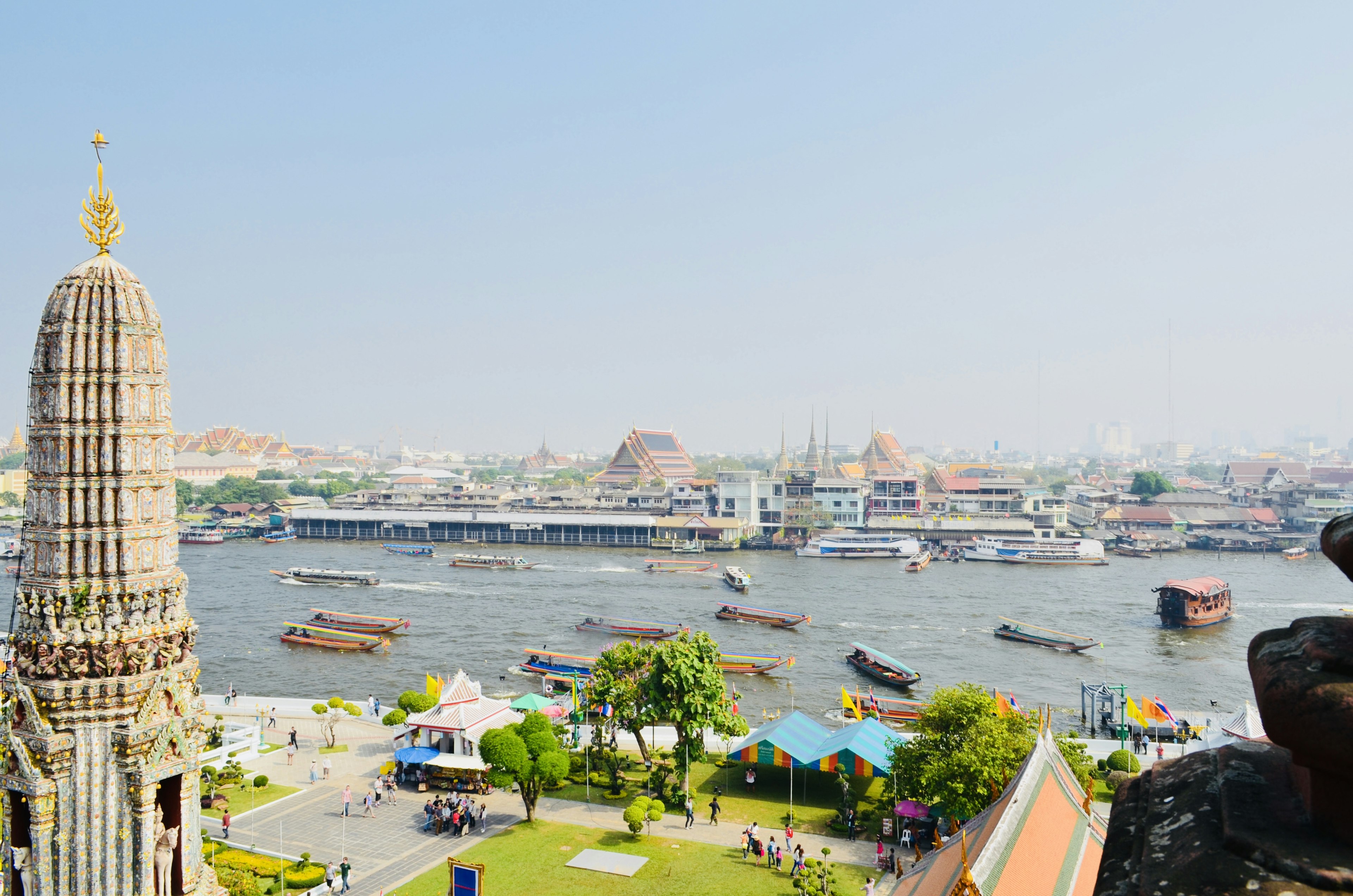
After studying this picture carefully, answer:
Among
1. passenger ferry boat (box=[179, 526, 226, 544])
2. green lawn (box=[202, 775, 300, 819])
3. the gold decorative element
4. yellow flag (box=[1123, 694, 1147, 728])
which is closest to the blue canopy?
green lawn (box=[202, 775, 300, 819])

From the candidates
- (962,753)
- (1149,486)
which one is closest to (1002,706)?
(962,753)

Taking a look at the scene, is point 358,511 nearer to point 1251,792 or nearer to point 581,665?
point 581,665

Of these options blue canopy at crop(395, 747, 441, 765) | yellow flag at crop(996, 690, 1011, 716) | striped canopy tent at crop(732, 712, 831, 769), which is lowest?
blue canopy at crop(395, 747, 441, 765)

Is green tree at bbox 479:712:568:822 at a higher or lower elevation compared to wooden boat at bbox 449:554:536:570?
higher

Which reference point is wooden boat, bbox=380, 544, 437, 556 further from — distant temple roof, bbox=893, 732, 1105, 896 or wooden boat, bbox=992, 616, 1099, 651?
distant temple roof, bbox=893, 732, 1105, 896

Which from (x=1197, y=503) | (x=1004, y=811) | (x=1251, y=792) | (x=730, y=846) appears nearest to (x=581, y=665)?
(x=730, y=846)
